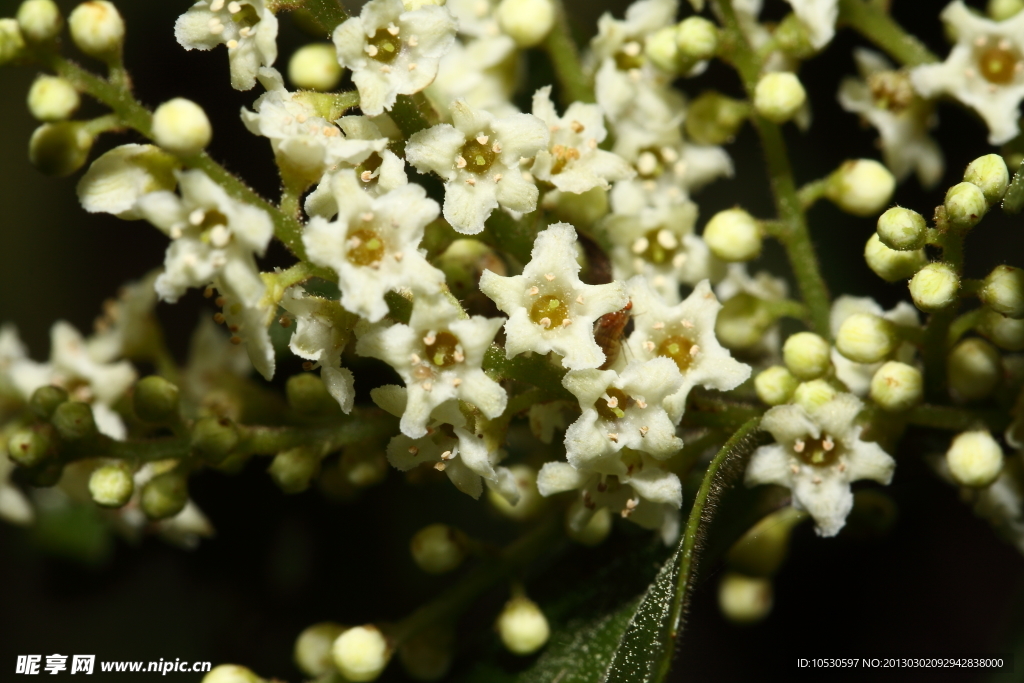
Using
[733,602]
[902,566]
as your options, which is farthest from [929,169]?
[733,602]

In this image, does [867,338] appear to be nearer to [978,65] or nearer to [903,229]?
[903,229]

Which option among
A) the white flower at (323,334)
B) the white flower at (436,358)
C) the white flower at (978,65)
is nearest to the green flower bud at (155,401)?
the white flower at (323,334)

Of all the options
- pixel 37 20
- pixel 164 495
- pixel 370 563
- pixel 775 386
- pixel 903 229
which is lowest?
pixel 370 563

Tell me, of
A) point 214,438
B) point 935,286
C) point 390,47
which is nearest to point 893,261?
point 935,286

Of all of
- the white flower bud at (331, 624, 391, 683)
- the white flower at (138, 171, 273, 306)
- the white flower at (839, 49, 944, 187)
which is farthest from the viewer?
the white flower at (839, 49, 944, 187)

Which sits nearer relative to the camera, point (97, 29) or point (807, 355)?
point (97, 29)

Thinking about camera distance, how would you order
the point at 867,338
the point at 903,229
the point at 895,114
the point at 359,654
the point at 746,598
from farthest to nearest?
the point at 746,598 → the point at 895,114 → the point at 359,654 → the point at 867,338 → the point at 903,229

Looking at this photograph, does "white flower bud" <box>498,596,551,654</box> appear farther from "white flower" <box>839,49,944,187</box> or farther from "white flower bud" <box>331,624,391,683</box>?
"white flower" <box>839,49,944,187</box>

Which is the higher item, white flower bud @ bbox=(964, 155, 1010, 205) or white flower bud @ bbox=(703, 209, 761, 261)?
white flower bud @ bbox=(964, 155, 1010, 205)

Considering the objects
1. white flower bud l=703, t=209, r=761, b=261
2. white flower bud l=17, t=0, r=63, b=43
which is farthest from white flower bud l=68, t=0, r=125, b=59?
white flower bud l=703, t=209, r=761, b=261
